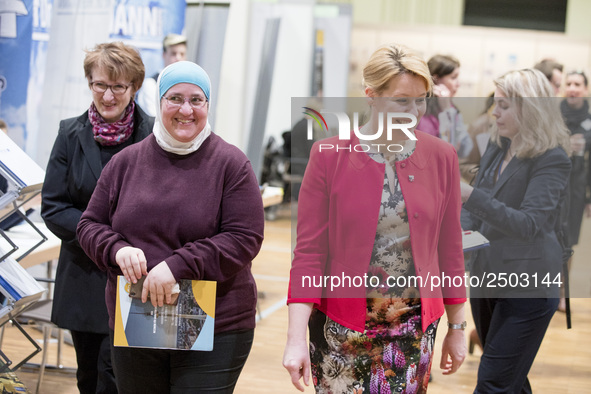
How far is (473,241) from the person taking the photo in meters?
2.54

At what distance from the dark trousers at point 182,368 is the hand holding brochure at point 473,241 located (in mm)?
831


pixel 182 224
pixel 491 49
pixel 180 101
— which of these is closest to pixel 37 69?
pixel 180 101

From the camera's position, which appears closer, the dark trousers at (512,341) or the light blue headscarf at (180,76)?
the light blue headscarf at (180,76)

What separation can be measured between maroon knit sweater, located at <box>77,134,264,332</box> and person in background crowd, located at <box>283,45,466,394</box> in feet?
0.87

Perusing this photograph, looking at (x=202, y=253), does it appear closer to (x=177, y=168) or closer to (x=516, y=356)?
(x=177, y=168)

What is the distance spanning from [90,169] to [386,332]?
139cm

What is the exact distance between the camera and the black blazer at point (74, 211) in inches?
109

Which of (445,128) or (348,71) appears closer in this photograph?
(445,128)

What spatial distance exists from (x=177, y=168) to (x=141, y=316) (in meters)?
0.43

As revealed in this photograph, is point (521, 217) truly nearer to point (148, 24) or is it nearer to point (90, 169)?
point (90, 169)

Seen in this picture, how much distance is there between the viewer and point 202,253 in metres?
2.07

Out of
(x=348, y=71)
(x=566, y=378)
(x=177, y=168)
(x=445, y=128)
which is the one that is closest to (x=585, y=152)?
(x=445, y=128)

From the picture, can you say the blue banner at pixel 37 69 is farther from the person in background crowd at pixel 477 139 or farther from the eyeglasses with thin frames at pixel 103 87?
the person in background crowd at pixel 477 139

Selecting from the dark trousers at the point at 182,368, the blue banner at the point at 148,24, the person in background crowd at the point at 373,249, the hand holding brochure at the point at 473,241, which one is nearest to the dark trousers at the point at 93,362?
the dark trousers at the point at 182,368
